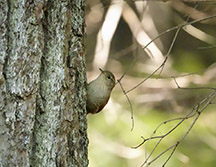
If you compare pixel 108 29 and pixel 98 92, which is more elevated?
Result: pixel 108 29

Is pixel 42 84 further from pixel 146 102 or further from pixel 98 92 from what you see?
pixel 146 102

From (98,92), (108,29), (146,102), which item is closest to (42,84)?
(98,92)

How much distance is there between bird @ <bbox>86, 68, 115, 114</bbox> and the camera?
9.66 feet

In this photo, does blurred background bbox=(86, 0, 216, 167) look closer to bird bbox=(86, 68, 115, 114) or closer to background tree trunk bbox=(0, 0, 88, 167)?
bird bbox=(86, 68, 115, 114)

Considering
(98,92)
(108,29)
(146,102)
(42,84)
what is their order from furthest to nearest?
(146,102), (108,29), (98,92), (42,84)

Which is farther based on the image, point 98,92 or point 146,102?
point 146,102

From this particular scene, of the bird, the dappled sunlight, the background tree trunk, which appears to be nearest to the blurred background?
the dappled sunlight

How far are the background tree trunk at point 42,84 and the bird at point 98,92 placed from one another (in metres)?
0.33

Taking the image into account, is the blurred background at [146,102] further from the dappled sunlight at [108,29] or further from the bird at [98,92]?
the bird at [98,92]

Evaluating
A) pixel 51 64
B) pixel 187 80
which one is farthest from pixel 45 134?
pixel 187 80

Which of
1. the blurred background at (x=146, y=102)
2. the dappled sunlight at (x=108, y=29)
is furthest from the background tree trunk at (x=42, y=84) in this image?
the dappled sunlight at (x=108, y=29)

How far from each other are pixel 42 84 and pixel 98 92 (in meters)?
0.66

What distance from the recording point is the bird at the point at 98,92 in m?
2.94

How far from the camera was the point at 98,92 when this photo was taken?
3039 mm
